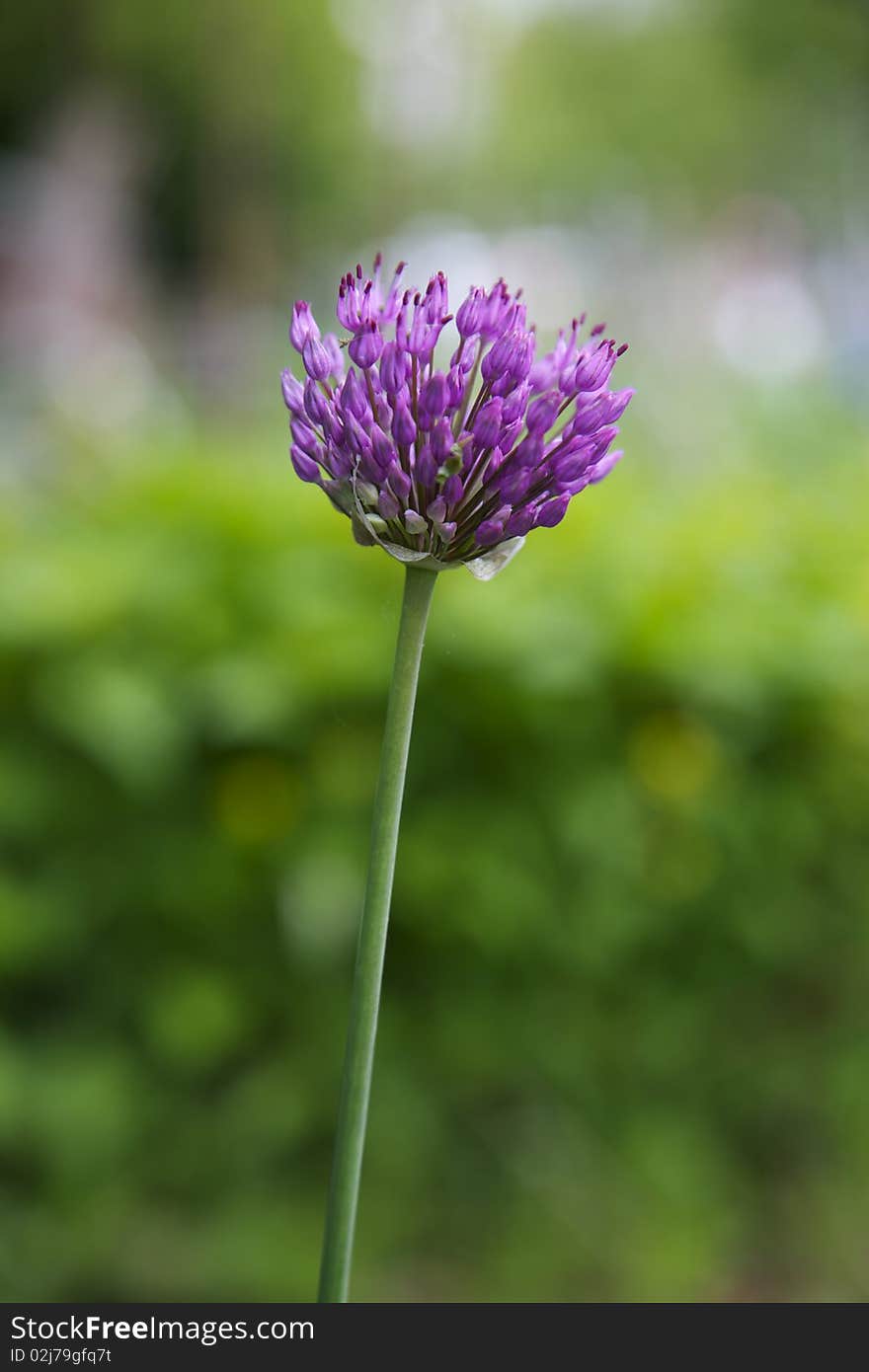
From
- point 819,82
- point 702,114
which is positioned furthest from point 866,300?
point 702,114

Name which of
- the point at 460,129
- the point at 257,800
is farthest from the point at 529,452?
the point at 460,129

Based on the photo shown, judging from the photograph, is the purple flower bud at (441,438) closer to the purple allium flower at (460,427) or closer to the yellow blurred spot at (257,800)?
the purple allium flower at (460,427)

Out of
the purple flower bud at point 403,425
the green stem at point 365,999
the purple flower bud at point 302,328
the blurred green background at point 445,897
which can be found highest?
the blurred green background at point 445,897

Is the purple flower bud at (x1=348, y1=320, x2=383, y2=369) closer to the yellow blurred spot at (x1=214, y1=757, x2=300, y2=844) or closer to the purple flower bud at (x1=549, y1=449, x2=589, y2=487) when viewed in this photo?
the purple flower bud at (x1=549, y1=449, x2=589, y2=487)

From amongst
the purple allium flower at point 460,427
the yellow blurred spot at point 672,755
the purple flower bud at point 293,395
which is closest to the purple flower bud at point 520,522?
the purple allium flower at point 460,427

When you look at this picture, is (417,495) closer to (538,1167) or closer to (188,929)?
(188,929)

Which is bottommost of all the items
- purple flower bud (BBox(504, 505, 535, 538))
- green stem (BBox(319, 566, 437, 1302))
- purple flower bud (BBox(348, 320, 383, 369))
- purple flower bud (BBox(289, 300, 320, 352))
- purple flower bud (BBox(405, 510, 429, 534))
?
green stem (BBox(319, 566, 437, 1302))

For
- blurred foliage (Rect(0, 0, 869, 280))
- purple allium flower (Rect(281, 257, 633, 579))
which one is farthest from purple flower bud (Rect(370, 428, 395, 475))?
blurred foliage (Rect(0, 0, 869, 280))
